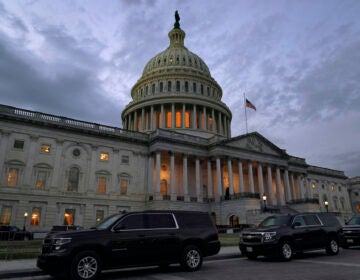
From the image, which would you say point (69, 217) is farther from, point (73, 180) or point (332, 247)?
point (332, 247)

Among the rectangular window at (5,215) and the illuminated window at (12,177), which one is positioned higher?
the illuminated window at (12,177)

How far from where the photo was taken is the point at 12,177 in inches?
1401

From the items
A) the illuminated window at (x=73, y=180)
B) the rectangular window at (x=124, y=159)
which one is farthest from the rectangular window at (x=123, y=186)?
the illuminated window at (x=73, y=180)

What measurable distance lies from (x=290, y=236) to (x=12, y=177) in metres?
34.2

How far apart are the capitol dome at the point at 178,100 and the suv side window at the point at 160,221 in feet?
161

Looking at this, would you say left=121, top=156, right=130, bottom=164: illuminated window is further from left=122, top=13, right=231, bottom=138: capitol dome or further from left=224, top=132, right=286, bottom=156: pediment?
left=224, top=132, right=286, bottom=156: pediment

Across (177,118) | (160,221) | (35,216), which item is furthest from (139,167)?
(160,221)

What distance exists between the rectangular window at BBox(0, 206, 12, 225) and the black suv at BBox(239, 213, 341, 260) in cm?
3079

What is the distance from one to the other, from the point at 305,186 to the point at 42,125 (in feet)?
186

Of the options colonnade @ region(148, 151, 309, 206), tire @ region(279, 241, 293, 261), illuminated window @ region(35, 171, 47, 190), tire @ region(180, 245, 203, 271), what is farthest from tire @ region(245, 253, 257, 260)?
illuminated window @ region(35, 171, 47, 190)

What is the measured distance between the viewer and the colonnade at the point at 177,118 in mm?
63188

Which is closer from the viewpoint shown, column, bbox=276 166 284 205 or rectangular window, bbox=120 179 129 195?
rectangular window, bbox=120 179 129 195

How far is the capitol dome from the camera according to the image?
63900 mm

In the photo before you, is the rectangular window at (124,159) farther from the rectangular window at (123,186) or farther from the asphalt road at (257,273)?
the asphalt road at (257,273)
